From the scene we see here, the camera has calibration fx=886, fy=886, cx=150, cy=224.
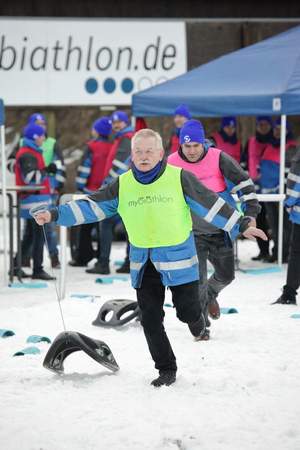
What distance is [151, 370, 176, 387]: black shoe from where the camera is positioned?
5.30 m

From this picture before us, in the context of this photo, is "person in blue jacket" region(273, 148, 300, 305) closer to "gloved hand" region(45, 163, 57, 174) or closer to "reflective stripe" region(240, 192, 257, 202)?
"reflective stripe" region(240, 192, 257, 202)

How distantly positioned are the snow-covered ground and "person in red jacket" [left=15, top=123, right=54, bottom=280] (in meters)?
2.68

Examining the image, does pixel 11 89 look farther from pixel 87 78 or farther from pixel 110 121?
pixel 110 121

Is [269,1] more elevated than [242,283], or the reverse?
[269,1]

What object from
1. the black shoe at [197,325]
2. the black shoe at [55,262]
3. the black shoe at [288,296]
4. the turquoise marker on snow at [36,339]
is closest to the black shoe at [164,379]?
the black shoe at [197,325]

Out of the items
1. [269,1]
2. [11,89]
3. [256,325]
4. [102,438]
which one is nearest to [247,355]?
[256,325]

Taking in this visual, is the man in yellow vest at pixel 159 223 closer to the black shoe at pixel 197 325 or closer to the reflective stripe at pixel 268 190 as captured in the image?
the black shoe at pixel 197 325

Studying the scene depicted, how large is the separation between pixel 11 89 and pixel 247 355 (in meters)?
10.5

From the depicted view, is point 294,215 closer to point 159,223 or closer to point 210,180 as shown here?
point 210,180

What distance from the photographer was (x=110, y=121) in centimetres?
1152

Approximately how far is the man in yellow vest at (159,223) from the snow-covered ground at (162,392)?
0.37m

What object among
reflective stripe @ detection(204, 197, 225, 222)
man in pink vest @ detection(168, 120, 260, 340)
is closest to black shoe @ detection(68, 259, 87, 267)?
man in pink vest @ detection(168, 120, 260, 340)

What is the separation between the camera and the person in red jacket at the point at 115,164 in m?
10.9

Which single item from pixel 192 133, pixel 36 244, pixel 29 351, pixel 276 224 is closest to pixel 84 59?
pixel 276 224
